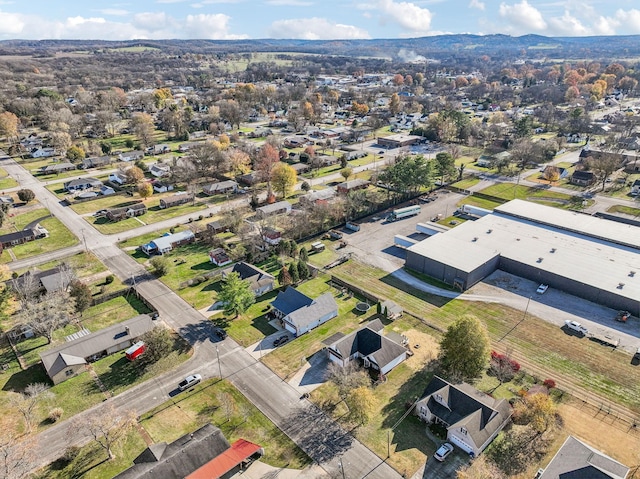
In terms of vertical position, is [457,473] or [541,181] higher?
[457,473]

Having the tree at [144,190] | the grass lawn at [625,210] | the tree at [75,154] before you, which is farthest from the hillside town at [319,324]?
the tree at [75,154]

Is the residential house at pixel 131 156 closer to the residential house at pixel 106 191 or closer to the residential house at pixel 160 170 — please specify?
the residential house at pixel 160 170

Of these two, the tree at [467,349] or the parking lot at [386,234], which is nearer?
the tree at [467,349]

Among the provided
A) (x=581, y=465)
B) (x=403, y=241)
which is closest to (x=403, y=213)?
(x=403, y=241)

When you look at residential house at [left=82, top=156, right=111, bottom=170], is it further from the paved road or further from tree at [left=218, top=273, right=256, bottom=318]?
tree at [left=218, top=273, right=256, bottom=318]

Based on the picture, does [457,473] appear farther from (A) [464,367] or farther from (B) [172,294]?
(B) [172,294]

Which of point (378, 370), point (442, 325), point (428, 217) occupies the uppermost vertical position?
point (378, 370)

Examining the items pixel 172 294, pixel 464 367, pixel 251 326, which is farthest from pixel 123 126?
pixel 464 367
